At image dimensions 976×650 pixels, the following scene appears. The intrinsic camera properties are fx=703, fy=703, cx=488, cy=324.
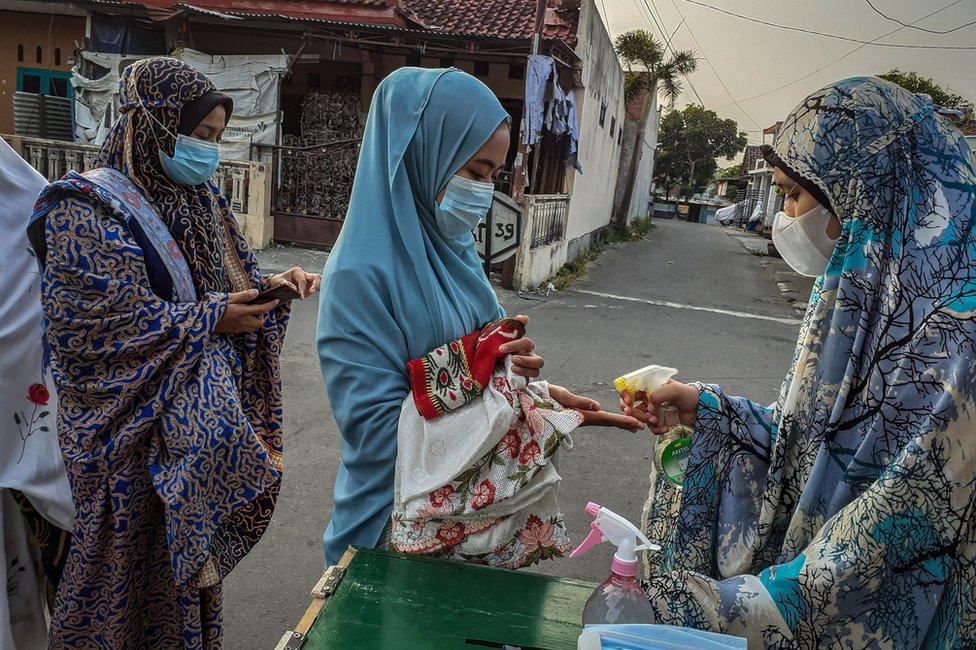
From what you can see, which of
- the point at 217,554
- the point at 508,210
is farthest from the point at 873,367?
the point at 508,210

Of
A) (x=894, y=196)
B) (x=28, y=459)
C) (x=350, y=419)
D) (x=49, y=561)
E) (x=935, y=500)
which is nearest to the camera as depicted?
(x=935, y=500)

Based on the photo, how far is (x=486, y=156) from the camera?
5.50ft

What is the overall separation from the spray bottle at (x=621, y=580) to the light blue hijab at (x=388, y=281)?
59 cm

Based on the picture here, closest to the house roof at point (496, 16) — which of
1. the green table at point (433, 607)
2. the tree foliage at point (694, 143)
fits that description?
the green table at point (433, 607)

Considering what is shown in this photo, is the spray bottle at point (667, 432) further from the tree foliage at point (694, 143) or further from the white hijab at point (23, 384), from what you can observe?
the tree foliage at point (694, 143)

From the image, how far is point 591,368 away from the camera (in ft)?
20.2

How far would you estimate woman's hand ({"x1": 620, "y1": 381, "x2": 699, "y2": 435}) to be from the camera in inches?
58.2

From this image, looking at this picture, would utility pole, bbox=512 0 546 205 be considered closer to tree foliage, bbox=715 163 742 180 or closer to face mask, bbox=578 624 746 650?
face mask, bbox=578 624 746 650

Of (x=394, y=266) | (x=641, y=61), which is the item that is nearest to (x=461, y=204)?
(x=394, y=266)

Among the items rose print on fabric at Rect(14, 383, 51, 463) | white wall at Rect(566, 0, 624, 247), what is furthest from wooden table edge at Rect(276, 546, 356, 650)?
white wall at Rect(566, 0, 624, 247)

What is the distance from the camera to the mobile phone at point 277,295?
6.57ft

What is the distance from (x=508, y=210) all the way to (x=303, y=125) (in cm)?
689

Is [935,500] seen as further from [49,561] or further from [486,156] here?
[49,561]

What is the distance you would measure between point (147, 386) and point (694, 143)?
1911 inches
